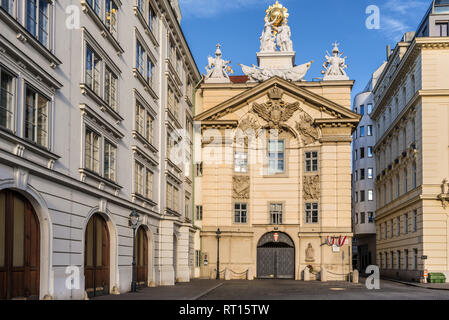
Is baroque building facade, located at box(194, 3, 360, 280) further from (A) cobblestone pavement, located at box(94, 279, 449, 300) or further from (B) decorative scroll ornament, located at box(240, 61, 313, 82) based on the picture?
(A) cobblestone pavement, located at box(94, 279, 449, 300)

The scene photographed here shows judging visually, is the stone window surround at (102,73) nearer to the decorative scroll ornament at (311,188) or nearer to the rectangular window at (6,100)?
the rectangular window at (6,100)

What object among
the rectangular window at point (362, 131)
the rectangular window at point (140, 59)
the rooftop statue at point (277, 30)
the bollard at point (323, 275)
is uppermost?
the rooftop statue at point (277, 30)

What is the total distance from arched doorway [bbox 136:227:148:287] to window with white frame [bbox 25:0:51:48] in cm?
1485

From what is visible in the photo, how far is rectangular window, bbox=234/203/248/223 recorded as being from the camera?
5059 cm

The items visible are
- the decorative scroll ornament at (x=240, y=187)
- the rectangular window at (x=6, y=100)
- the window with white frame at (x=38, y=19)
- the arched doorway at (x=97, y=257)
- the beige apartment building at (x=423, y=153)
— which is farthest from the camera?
the decorative scroll ornament at (x=240, y=187)

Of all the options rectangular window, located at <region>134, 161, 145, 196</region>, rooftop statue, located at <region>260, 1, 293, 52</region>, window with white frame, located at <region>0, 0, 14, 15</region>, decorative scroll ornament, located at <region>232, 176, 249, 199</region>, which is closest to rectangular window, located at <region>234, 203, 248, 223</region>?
decorative scroll ornament, located at <region>232, 176, 249, 199</region>

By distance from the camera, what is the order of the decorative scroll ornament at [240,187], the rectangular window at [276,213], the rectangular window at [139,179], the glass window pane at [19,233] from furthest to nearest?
1. the decorative scroll ornament at [240,187]
2. the rectangular window at [276,213]
3. the rectangular window at [139,179]
4. the glass window pane at [19,233]

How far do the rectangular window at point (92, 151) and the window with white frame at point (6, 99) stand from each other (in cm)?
650

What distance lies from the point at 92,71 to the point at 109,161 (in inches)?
165

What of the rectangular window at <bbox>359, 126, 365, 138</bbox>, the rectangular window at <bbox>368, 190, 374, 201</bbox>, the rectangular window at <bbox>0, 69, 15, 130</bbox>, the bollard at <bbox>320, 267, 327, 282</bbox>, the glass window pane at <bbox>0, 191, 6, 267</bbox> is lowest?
the bollard at <bbox>320, 267, 327, 282</bbox>

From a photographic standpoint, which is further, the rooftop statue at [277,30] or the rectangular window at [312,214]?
the rooftop statue at [277,30]

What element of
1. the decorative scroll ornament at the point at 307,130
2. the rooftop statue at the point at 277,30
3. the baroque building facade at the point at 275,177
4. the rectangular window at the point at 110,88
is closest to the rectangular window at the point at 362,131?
the rooftop statue at the point at 277,30

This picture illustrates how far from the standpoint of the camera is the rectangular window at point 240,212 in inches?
1992
